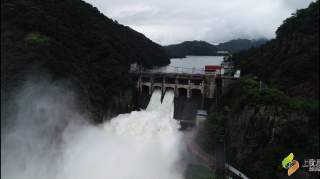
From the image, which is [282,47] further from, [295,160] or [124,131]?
[124,131]

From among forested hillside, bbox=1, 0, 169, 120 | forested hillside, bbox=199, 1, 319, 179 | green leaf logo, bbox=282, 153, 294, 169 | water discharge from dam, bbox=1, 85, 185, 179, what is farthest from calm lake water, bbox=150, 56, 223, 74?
green leaf logo, bbox=282, 153, 294, 169

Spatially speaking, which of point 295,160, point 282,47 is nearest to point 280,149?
point 295,160

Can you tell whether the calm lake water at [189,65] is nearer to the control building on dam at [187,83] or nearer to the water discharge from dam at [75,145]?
the control building on dam at [187,83]

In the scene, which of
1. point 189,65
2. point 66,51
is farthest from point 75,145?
point 189,65

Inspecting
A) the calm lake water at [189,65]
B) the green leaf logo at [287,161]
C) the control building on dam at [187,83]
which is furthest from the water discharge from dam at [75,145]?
the calm lake water at [189,65]

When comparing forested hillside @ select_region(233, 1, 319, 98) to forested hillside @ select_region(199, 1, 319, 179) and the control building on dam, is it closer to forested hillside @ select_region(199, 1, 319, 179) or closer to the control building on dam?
forested hillside @ select_region(199, 1, 319, 179)

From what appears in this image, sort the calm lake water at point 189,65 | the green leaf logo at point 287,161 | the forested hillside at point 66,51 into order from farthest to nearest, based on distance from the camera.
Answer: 1. the calm lake water at point 189,65
2. the forested hillside at point 66,51
3. the green leaf logo at point 287,161
